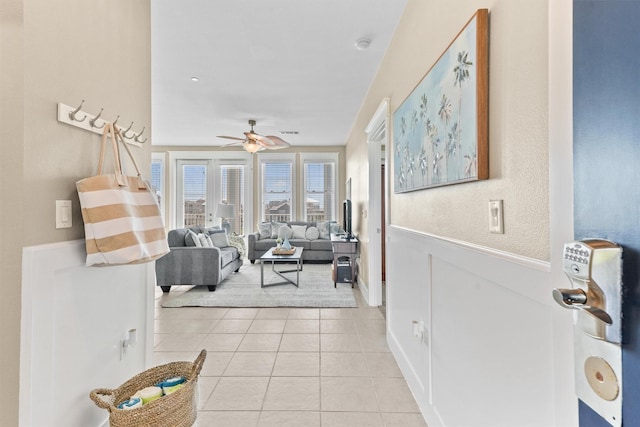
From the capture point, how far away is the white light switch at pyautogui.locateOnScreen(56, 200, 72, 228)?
1.21 metres

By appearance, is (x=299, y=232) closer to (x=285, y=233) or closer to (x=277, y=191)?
(x=285, y=233)

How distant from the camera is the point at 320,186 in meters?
7.48

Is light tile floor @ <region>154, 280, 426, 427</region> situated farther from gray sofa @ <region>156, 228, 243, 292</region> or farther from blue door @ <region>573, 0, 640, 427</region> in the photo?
blue door @ <region>573, 0, 640, 427</region>

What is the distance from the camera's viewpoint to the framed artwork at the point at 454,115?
1146 millimetres

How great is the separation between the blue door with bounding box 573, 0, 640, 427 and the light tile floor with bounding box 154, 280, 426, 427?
1620 millimetres

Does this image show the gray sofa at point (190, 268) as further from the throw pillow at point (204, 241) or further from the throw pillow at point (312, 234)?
the throw pillow at point (312, 234)

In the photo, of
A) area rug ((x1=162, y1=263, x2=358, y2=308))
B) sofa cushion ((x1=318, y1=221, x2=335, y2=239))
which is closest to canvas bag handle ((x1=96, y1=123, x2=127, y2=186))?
area rug ((x1=162, y1=263, x2=358, y2=308))

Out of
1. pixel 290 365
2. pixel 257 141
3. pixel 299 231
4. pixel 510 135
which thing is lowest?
pixel 290 365

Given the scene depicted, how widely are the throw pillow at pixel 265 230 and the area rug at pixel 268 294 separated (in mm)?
1638

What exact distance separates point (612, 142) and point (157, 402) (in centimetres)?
166

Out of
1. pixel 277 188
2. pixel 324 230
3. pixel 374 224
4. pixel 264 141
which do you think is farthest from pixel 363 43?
pixel 277 188

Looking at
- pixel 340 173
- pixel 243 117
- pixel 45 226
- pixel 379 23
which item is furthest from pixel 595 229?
pixel 340 173

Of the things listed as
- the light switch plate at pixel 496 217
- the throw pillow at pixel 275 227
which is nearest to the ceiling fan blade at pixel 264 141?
the throw pillow at pixel 275 227

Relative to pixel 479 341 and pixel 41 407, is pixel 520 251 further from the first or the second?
pixel 41 407
